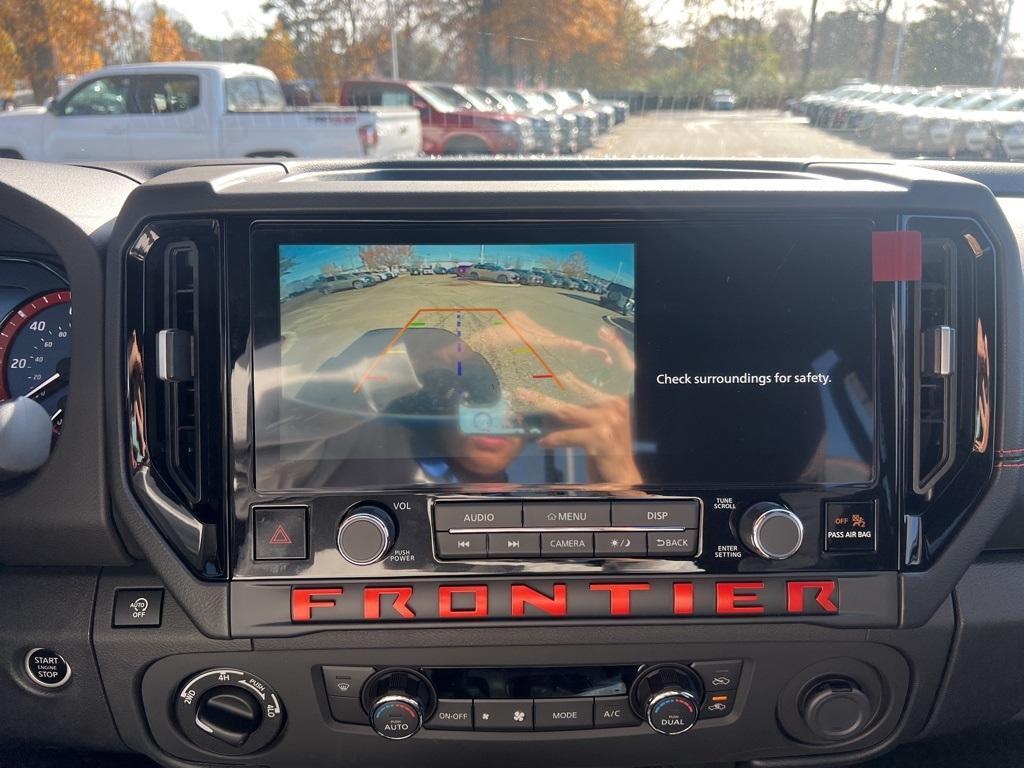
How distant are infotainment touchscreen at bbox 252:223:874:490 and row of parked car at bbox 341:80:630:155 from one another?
131 cm

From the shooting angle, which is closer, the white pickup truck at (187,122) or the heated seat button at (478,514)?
the heated seat button at (478,514)

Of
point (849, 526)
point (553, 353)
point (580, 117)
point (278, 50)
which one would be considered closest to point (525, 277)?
point (553, 353)

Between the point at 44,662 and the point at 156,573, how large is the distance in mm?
363

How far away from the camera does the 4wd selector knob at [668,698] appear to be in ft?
6.70

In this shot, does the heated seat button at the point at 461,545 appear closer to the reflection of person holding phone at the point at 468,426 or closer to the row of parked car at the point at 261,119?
the reflection of person holding phone at the point at 468,426

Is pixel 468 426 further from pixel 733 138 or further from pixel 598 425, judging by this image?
pixel 733 138

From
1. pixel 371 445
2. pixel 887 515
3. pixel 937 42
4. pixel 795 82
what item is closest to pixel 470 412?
A: pixel 371 445

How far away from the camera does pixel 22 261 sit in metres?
2.35

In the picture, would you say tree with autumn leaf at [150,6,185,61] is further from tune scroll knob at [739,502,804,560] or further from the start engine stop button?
tune scroll knob at [739,502,804,560]

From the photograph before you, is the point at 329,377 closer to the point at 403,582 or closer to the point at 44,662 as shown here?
the point at 403,582

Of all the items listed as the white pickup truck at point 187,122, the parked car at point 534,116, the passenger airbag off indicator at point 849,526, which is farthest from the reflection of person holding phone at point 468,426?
the white pickup truck at point 187,122

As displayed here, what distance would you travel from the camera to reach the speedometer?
93.2 inches

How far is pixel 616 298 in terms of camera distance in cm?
194

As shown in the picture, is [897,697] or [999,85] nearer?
[897,697]
